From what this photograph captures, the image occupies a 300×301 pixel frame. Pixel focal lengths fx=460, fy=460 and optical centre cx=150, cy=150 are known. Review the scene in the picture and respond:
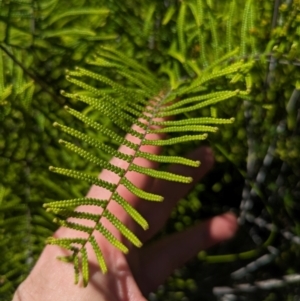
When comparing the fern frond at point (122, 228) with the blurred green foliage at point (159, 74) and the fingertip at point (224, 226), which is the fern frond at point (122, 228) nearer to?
the blurred green foliage at point (159, 74)

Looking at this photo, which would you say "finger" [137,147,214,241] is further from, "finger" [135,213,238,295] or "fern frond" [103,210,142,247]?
"fern frond" [103,210,142,247]

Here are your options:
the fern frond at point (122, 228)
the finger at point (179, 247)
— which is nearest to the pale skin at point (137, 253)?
the finger at point (179, 247)

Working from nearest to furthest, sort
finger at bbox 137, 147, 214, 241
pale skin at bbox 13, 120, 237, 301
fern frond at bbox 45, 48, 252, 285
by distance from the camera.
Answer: fern frond at bbox 45, 48, 252, 285, pale skin at bbox 13, 120, 237, 301, finger at bbox 137, 147, 214, 241

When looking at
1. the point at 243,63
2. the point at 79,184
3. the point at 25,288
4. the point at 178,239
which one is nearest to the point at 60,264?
the point at 25,288

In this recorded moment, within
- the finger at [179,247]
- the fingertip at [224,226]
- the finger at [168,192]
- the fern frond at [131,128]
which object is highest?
the fern frond at [131,128]

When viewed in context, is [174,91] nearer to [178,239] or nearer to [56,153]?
[56,153]

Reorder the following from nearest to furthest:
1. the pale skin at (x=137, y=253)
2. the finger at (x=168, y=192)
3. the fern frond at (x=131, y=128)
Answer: the fern frond at (x=131, y=128)
the pale skin at (x=137, y=253)
the finger at (x=168, y=192)

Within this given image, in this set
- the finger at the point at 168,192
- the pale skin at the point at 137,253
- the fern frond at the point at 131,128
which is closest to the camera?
the fern frond at the point at 131,128

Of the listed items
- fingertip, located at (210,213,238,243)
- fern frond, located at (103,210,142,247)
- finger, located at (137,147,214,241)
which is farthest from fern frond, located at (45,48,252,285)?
fingertip, located at (210,213,238,243)
